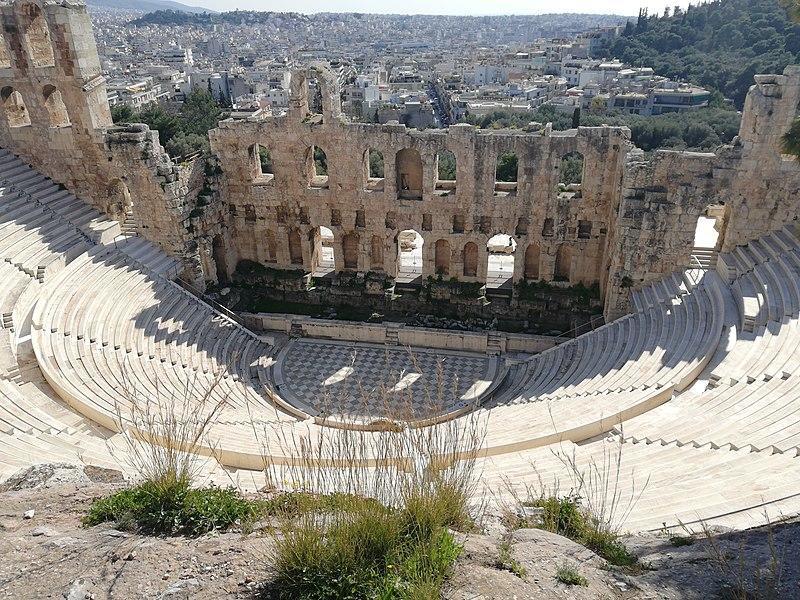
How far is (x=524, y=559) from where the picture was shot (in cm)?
682

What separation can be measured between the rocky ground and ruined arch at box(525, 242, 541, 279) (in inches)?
730

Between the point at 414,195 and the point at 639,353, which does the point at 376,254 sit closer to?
the point at 414,195

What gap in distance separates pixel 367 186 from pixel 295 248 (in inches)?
194

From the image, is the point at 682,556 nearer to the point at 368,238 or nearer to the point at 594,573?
the point at 594,573

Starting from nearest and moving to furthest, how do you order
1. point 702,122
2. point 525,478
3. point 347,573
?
point 347,573 < point 525,478 < point 702,122

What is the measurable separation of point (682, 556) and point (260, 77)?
13668 centimetres

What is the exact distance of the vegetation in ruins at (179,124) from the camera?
51.2 m

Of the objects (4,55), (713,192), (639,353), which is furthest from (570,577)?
(4,55)

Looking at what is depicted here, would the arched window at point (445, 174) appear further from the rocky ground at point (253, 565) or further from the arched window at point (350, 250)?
the rocky ground at point (253, 565)

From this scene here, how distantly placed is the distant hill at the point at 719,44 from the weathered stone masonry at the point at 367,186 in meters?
53.3

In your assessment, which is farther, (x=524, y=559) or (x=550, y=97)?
(x=550, y=97)

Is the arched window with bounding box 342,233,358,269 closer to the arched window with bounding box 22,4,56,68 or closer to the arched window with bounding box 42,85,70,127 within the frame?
the arched window with bounding box 42,85,70,127

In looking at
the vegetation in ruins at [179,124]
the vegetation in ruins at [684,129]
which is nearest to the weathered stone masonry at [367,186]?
the vegetation in ruins at [179,124]

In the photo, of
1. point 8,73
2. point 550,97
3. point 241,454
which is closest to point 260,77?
point 550,97
